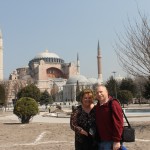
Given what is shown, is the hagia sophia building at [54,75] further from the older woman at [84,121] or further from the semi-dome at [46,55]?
the older woman at [84,121]

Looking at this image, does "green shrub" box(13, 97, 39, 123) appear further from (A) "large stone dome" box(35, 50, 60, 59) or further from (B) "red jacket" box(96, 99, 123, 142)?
(A) "large stone dome" box(35, 50, 60, 59)

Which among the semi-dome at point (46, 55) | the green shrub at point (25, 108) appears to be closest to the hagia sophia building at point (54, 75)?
the semi-dome at point (46, 55)

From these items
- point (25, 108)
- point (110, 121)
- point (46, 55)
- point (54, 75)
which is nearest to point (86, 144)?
point (110, 121)

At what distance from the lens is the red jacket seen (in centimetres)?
381

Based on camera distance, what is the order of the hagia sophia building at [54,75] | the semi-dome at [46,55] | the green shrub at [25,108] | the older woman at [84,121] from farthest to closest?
1. the semi-dome at [46,55]
2. the hagia sophia building at [54,75]
3. the green shrub at [25,108]
4. the older woman at [84,121]

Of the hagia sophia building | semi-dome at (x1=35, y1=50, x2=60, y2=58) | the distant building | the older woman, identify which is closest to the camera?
the older woman

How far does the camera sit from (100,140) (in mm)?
4031

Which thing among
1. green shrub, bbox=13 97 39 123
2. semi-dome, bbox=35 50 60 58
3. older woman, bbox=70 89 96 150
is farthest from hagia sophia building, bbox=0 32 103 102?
older woman, bbox=70 89 96 150

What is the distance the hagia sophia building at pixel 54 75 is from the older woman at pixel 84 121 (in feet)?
326

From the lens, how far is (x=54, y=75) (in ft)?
420

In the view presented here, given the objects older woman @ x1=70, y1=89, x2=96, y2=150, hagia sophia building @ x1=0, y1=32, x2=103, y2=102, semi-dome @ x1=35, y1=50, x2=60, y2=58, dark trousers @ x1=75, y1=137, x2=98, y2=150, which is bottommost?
dark trousers @ x1=75, y1=137, x2=98, y2=150

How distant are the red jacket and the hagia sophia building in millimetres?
99859

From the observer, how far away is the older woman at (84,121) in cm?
431

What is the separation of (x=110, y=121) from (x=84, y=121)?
0.57 metres
